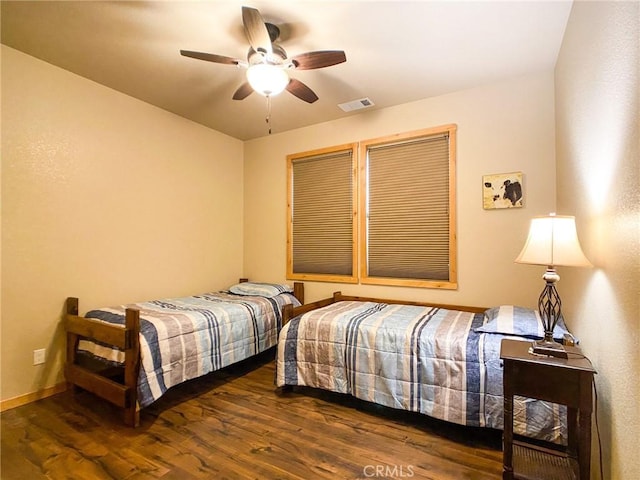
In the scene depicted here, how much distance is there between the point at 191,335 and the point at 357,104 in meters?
2.71

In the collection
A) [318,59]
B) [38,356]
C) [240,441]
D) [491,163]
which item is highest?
[318,59]

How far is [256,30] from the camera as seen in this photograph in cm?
182

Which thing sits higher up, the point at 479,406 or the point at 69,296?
the point at 69,296

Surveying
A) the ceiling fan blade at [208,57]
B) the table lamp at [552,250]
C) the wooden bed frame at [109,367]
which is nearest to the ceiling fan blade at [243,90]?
the ceiling fan blade at [208,57]

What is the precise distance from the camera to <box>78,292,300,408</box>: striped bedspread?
226cm

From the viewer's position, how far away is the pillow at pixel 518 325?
1992mm

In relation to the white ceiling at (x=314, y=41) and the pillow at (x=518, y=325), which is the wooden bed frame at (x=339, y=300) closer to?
the pillow at (x=518, y=325)

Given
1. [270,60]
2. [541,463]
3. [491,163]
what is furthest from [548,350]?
[270,60]

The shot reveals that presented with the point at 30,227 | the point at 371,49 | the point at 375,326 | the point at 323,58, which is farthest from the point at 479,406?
the point at 30,227

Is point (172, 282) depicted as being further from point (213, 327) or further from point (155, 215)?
point (213, 327)

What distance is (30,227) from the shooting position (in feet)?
8.18

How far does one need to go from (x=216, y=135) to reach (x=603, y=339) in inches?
163

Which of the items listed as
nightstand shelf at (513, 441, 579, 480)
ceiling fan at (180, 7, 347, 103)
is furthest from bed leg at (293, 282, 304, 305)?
nightstand shelf at (513, 441, 579, 480)

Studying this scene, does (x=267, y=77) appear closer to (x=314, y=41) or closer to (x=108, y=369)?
(x=314, y=41)
